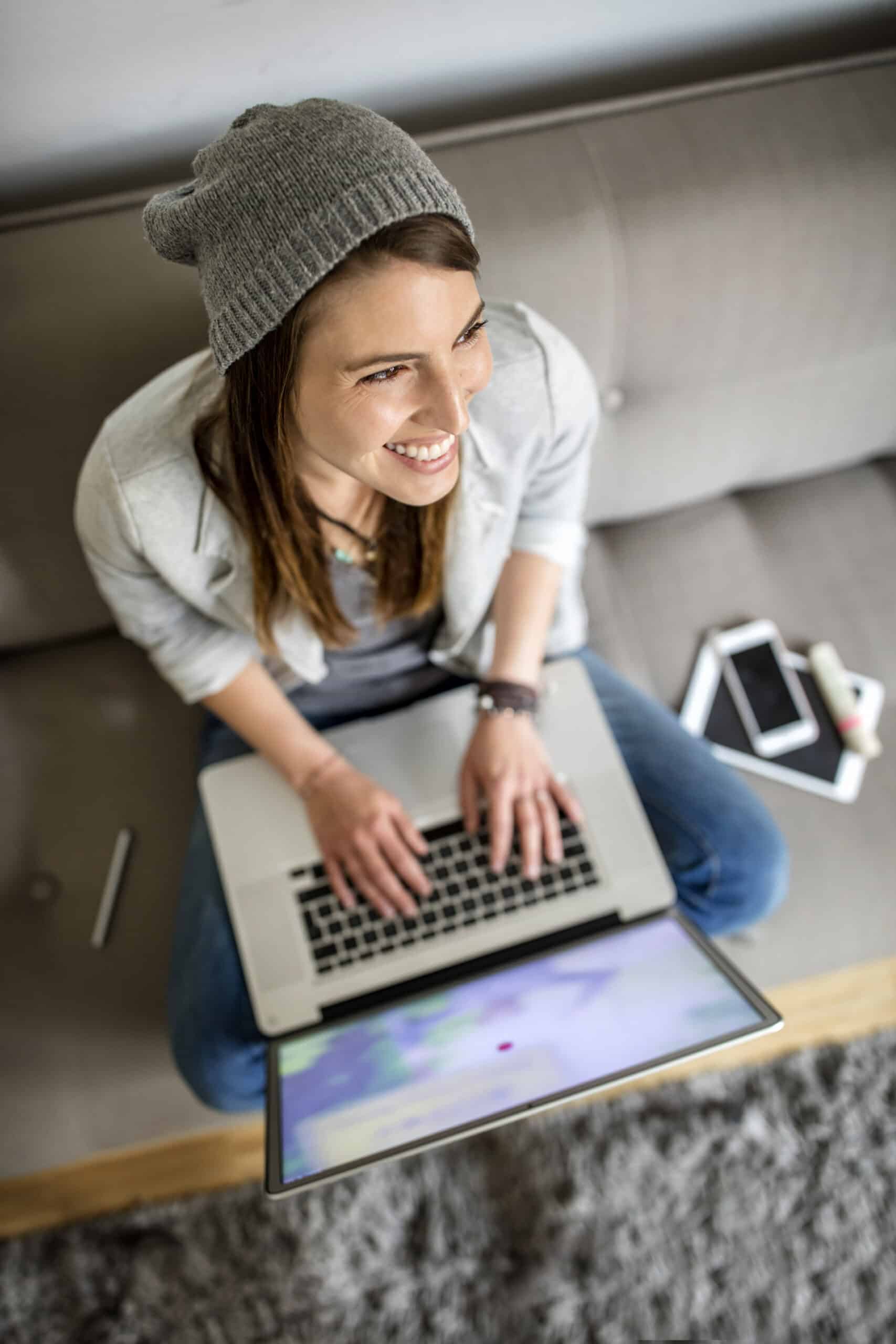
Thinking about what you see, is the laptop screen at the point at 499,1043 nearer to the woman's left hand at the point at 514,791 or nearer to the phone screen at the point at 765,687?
the woman's left hand at the point at 514,791

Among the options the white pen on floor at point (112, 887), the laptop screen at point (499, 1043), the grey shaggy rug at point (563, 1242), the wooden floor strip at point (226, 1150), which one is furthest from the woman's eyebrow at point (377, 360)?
the grey shaggy rug at point (563, 1242)

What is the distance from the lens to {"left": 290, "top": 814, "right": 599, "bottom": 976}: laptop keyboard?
0.87m

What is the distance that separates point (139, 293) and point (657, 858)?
2.48 ft

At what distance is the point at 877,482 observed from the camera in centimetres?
123

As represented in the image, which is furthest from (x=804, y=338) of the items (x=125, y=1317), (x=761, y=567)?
(x=125, y=1317)

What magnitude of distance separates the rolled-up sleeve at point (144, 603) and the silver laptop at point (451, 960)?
114mm

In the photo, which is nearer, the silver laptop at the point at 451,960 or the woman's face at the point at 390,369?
the woman's face at the point at 390,369

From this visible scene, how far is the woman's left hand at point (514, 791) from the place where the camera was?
2.84 ft

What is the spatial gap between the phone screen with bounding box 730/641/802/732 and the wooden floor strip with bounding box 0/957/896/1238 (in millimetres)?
328

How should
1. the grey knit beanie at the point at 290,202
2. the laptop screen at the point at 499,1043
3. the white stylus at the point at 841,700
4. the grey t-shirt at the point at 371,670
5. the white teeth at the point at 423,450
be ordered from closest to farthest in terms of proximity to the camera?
the grey knit beanie at the point at 290,202 → the white teeth at the point at 423,450 → the laptop screen at the point at 499,1043 → the grey t-shirt at the point at 371,670 → the white stylus at the point at 841,700

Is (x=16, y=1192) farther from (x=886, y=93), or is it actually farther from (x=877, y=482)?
(x=886, y=93)

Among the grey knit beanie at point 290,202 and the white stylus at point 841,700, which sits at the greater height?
the grey knit beanie at point 290,202

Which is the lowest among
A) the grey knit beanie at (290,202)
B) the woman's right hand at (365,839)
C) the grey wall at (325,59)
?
the woman's right hand at (365,839)

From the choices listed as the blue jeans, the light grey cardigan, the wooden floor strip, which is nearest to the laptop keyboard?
the blue jeans
